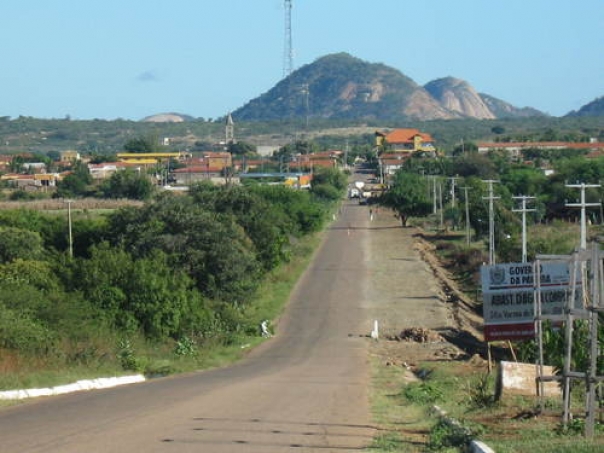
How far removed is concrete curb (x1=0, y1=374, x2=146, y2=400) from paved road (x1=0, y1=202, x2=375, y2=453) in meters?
0.37

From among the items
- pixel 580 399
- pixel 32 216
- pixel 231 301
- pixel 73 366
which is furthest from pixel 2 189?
pixel 580 399

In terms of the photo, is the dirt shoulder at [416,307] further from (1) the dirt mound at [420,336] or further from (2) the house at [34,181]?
(2) the house at [34,181]

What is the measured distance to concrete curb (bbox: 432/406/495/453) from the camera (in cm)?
1028

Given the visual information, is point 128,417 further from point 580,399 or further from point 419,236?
point 419,236

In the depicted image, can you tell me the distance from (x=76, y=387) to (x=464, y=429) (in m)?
7.21

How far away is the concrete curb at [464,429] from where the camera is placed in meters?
10.3

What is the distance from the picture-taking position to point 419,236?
7762 centimetres

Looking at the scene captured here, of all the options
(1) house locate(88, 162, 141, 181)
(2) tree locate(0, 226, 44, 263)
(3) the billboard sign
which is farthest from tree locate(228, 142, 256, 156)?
(3) the billboard sign

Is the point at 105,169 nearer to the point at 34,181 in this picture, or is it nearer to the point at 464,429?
the point at 34,181

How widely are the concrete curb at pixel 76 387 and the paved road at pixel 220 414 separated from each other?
14.6 inches

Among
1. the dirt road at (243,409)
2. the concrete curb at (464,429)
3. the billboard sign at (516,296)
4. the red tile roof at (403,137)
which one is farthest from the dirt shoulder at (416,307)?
the red tile roof at (403,137)

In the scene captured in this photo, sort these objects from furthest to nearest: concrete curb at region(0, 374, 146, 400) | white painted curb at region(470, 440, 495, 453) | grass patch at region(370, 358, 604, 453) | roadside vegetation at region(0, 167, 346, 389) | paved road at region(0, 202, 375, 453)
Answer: roadside vegetation at region(0, 167, 346, 389) < concrete curb at region(0, 374, 146, 400) < paved road at region(0, 202, 375, 453) < grass patch at region(370, 358, 604, 453) < white painted curb at region(470, 440, 495, 453)

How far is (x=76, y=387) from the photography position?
17.3 m

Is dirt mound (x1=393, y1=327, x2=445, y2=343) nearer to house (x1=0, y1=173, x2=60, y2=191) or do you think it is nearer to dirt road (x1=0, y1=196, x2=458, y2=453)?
dirt road (x1=0, y1=196, x2=458, y2=453)
